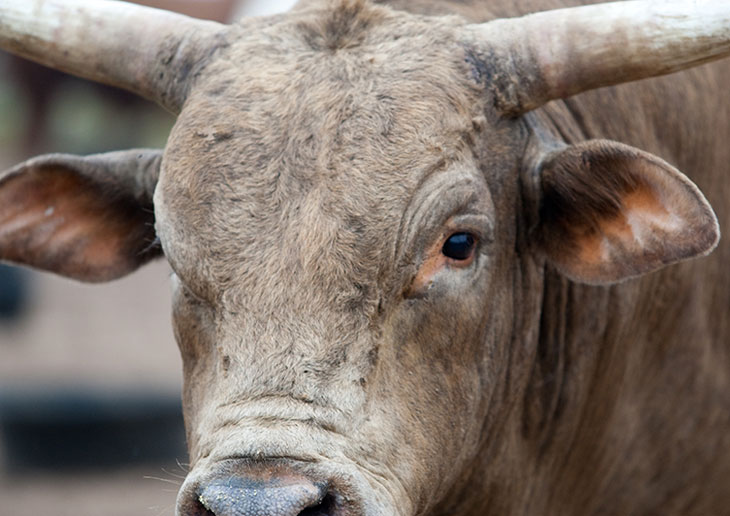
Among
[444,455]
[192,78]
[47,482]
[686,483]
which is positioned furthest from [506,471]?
[47,482]

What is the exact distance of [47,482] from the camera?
352 inches

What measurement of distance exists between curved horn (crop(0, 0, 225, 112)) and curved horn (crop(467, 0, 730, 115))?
103 cm

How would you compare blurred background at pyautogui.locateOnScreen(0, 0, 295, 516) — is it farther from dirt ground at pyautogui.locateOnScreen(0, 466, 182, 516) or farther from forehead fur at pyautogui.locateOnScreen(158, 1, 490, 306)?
forehead fur at pyautogui.locateOnScreen(158, 1, 490, 306)

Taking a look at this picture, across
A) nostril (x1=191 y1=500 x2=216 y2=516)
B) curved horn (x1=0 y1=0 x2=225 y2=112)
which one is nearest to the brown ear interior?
curved horn (x1=0 y1=0 x2=225 y2=112)

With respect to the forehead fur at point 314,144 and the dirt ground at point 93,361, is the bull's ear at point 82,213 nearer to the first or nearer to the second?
the forehead fur at point 314,144

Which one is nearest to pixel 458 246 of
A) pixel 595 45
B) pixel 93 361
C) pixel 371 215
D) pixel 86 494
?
pixel 371 215

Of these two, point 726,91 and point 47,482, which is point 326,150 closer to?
point 726,91

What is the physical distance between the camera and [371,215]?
3.36 m

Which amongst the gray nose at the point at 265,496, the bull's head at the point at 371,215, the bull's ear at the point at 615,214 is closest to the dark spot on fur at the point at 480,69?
the bull's head at the point at 371,215

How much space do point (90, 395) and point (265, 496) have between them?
6.29 meters

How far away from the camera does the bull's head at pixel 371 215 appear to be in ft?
10.5

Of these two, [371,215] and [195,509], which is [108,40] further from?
[195,509]

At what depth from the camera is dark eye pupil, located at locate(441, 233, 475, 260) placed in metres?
3.60

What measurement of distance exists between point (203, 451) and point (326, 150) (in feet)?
3.18
